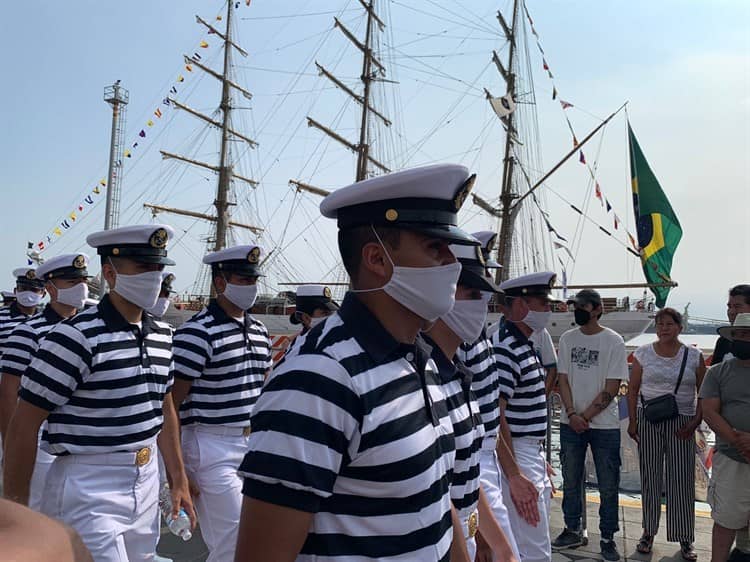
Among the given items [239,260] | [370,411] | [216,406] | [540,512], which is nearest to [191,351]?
[216,406]

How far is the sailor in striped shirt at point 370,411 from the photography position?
1.48 m

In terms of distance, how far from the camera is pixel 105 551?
9.44 ft

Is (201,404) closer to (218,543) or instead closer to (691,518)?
(218,543)

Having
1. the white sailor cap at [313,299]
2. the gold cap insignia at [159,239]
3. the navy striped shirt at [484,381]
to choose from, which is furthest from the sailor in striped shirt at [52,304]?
the navy striped shirt at [484,381]

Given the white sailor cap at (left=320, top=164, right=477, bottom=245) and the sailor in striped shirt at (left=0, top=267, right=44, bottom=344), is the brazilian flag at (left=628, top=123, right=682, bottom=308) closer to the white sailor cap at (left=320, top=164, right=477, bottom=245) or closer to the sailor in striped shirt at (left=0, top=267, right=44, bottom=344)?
the sailor in striped shirt at (left=0, top=267, right=44, bottom=344)

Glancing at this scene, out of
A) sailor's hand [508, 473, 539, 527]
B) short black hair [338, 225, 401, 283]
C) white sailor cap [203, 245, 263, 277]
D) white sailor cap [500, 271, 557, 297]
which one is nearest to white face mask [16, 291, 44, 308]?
white sailor cap [203, 245, 263, 277]

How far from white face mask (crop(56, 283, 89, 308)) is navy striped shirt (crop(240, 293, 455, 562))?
4.27 m

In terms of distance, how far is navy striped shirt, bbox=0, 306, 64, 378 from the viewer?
4.82 metres

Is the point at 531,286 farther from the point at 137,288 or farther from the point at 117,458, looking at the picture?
the point at 117,458

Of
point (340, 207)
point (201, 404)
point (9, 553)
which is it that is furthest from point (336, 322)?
point (201, 404)

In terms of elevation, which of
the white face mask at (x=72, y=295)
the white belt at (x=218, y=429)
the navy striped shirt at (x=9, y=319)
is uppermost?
Answer: the white face mask at (x=72, y=295)

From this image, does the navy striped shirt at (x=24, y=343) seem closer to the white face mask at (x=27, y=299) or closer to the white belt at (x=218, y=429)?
the white belt at (x=218, y=429)

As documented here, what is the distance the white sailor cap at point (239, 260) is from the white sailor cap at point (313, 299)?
4.44 feet

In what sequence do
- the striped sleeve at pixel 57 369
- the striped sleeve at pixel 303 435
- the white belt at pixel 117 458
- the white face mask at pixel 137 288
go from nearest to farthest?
the striped sleeve at pixel 303 435
the striped sleeve at pixel 57 369
the white belt at pixel 117 458
the white face mask at pixel 137 288
